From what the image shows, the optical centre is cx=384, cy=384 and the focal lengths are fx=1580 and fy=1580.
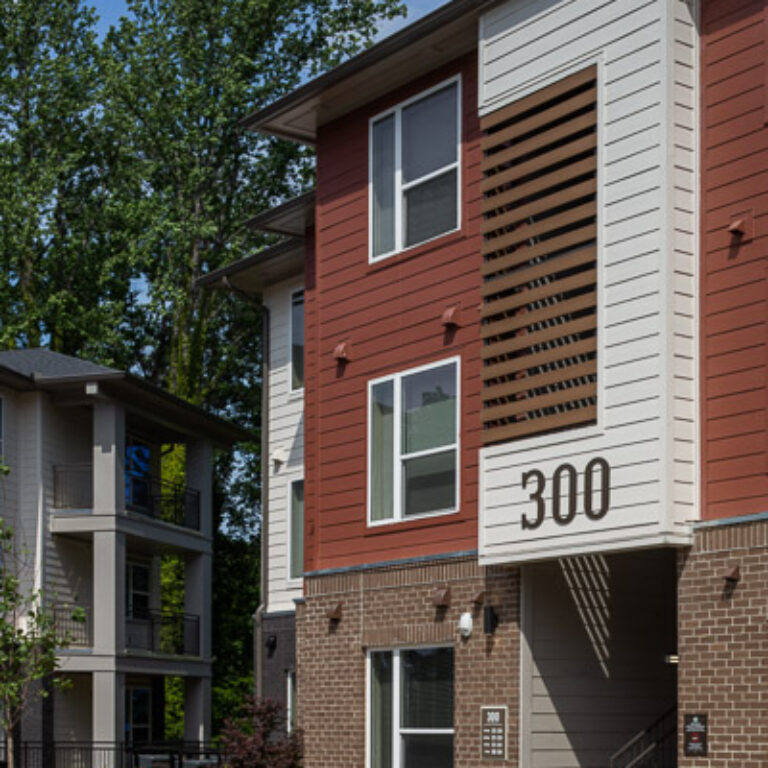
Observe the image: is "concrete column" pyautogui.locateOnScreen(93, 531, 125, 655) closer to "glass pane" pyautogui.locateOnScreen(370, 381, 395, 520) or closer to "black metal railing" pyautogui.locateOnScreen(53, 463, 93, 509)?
"black metal railing" pyautogui.locateOnScreen(53, 463, 93, 509)

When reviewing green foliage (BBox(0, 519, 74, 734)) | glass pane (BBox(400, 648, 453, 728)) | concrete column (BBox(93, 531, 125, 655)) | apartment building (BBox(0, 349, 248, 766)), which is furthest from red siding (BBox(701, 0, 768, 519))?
concrete column (BBox(93, 531, 125, 655))

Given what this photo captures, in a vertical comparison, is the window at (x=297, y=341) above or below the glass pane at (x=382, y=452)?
above

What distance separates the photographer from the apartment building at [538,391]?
13.4 meters

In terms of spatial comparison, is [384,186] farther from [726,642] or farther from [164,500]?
[164,500]

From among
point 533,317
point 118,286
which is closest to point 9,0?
point 118,286

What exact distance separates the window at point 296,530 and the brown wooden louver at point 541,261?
10.6 m

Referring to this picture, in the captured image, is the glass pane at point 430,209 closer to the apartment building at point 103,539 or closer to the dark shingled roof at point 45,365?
the apartment building at point 103,539

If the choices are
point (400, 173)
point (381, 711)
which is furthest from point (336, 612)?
point (400, 173)

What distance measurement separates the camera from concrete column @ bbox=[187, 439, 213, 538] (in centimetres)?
3631

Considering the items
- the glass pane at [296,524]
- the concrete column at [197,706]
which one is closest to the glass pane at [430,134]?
the glass pane at [296,524]

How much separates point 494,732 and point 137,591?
21.9 meters

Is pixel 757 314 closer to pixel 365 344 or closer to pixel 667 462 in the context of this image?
pixel 667 462

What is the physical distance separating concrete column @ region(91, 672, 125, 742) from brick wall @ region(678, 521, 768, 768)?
18.9 metres

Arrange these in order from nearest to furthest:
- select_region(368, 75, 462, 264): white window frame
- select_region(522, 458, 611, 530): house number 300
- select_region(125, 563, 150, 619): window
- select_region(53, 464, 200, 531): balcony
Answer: select_region(522, 458, 611, 530): house number 300, select_region(368, 75, 462, 264): white window frame, select_region(53, 464, 200, 531): balcony, select_region(125, 563, 150, 619): window
